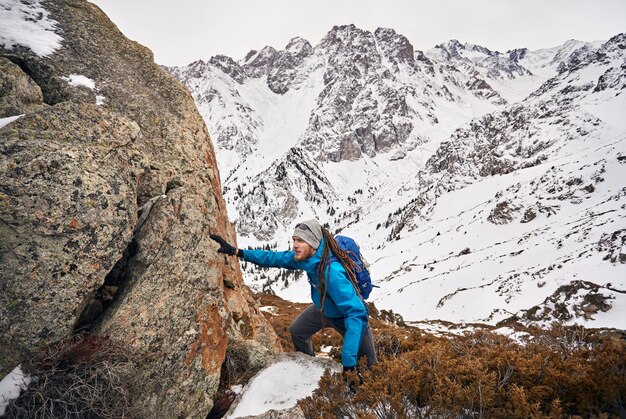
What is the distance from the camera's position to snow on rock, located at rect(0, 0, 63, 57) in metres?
7.24

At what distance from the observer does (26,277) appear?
182 inches

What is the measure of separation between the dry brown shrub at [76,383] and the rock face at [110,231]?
12.8 inches

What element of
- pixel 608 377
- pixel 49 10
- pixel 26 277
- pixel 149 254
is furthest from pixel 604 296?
pixel 49 10

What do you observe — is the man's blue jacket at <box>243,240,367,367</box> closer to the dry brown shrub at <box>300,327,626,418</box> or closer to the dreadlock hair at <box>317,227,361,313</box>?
the dreadlock hair at <box>317,227,361,313</box>

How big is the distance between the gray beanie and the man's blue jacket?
114 millimetres

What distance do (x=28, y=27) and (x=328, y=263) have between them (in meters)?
9.34

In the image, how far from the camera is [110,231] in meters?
5.50

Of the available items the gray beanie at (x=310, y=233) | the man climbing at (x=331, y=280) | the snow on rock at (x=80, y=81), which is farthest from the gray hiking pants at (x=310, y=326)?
the snow on rock at (x=80, y=81)

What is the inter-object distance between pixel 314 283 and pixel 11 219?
184 inches

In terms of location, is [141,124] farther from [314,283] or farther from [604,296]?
[604,296]

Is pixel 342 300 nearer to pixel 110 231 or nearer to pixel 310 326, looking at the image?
pixel 310 326

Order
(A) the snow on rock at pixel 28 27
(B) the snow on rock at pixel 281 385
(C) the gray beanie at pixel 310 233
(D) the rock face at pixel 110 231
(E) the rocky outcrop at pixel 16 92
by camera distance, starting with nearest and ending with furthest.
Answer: (D) the rock face at pixel 110 231 → (B) the snow on rock at pixel 281 385 → (C) the gray beanie at pixel 310 233 → (E) the rocky outcrop at pixel 16 92 → (A) the snow on rock at pixel 28 27

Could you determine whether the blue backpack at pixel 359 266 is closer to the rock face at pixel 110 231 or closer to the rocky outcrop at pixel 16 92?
the rock face at pixel 110 231

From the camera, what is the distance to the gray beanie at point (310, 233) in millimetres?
5434
